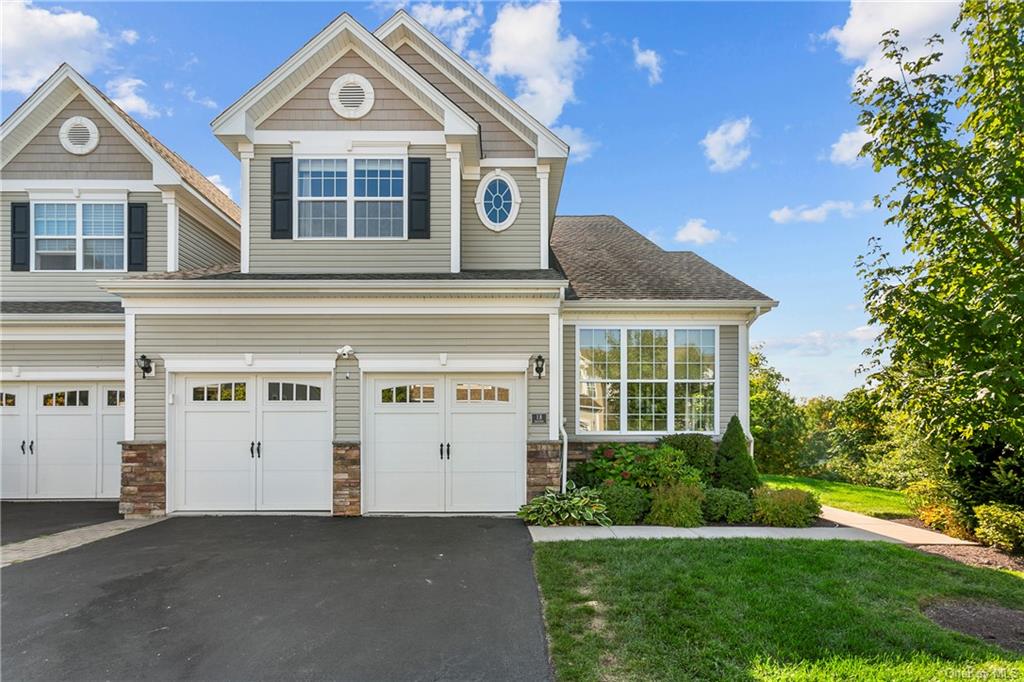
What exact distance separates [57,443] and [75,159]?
5.63 metres

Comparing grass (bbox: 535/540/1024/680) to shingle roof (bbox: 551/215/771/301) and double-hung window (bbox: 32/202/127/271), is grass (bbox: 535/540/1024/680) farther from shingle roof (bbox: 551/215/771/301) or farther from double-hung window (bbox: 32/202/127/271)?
double-hung window (bbox: 32/202/127/271)

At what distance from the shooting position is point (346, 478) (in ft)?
26.5

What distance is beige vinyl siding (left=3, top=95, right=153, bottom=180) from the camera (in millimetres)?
9844

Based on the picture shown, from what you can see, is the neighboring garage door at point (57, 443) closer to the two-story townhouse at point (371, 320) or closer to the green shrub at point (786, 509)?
the two-story townhouse at point (371, 320)

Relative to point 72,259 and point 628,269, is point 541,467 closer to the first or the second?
point 628,269

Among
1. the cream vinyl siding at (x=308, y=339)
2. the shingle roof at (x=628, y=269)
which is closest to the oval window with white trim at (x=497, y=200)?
the shingle roof at (x=628, y=269)

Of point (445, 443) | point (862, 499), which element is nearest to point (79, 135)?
point (445, 443)

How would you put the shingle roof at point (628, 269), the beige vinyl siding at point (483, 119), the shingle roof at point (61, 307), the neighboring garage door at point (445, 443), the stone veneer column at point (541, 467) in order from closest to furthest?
the stone veneer column at point (541, 467) < the neighboring garage door at point (445, 443) < the shingle roof at point (61, 307) < the beige vinyl siding at point (483, 119) < the shingle roof at point (628, 269)

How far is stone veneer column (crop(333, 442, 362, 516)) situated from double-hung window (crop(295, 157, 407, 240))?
148 inches

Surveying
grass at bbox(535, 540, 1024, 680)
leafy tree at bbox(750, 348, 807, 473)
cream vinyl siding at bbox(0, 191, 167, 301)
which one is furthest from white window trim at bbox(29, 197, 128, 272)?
leafy tree at bbox(750, 348, 807, 473)

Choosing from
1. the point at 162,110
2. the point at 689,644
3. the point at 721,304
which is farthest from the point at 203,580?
the point at 162,110

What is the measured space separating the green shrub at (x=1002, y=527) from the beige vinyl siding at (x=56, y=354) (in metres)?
14.5

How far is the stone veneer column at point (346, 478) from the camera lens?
26.5 ft

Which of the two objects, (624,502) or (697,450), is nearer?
(624,502)
